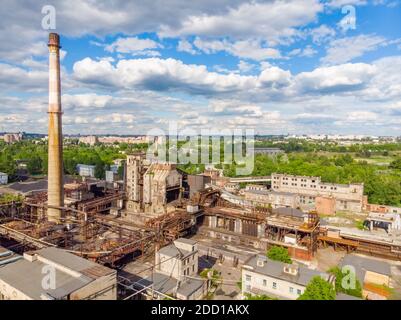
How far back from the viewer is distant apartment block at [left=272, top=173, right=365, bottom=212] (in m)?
43.5

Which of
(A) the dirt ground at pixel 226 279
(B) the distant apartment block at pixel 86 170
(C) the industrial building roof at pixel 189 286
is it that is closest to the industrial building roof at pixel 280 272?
(A) the dirt ground at pixel 226 279

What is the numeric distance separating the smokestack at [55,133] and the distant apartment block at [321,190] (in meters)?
35.9

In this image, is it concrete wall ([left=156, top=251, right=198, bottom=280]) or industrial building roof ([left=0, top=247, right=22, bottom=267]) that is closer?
industrial building roof ([left=0, top=247, right=22, bottom=267])

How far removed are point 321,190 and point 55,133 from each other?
4077cm

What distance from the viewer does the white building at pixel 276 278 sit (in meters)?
16.3

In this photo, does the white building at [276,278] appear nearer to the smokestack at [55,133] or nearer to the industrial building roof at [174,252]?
the industrial building roof at [174,252]

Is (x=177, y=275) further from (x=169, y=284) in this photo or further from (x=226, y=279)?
(x=226, y=279)

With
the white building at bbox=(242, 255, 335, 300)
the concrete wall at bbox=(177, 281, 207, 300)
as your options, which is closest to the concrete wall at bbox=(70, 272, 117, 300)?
the concrete wall at bbox=(177, 281, 207, 300)

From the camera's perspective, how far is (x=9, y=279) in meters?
15.0

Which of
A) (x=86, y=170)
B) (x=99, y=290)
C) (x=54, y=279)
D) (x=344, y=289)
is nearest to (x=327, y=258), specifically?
(x=344, y=289)

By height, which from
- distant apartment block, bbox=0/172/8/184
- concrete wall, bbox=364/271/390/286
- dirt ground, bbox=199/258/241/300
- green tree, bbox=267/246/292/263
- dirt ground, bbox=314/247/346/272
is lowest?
dirt ground, bbox=314/247/346/272

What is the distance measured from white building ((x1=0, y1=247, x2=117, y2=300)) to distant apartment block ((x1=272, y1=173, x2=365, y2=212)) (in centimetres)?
3628

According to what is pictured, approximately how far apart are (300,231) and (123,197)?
2507 cm

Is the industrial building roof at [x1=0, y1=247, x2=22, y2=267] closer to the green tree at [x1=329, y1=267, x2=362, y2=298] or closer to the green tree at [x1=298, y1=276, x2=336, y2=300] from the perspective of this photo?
the green tree at [x1=298, y1=276, x2=336, y2=300]
